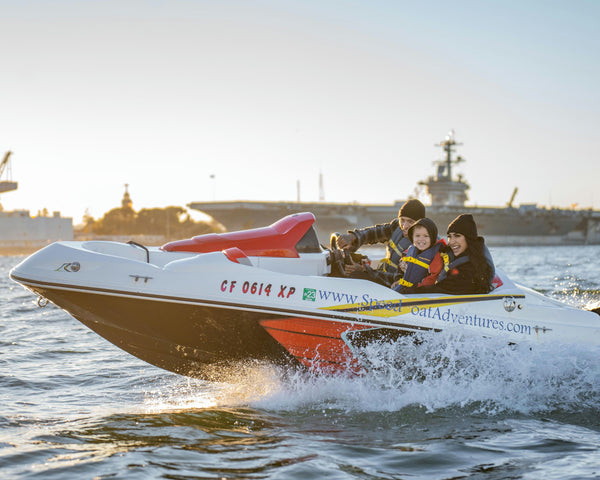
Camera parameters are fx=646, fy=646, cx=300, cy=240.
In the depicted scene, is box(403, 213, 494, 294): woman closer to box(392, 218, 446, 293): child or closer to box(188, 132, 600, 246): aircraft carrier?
box(392, 218, 446, 293): child

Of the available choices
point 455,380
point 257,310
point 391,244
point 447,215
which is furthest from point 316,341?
point 447,215

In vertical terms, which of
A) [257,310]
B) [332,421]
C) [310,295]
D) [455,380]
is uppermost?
[310,295]

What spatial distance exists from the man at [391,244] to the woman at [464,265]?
498 mm

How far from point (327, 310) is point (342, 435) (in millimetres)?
964

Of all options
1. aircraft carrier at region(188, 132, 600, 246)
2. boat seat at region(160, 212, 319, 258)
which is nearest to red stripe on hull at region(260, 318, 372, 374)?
boat seat at region(160, 212, 319, 258)

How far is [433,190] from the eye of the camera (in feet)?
266

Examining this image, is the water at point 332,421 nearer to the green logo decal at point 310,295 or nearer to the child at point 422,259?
the child at point 422,259

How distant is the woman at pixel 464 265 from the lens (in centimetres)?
538

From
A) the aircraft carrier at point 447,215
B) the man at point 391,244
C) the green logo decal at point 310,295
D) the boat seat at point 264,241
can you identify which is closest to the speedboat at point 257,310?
the green logo decal at point 310,295

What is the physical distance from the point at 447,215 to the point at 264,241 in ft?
208

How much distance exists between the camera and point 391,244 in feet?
20.0

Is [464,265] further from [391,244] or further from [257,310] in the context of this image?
[257,310]

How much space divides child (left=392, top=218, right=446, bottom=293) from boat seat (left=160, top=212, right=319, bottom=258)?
999mm

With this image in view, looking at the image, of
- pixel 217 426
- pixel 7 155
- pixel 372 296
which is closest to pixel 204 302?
pixel 217 426
